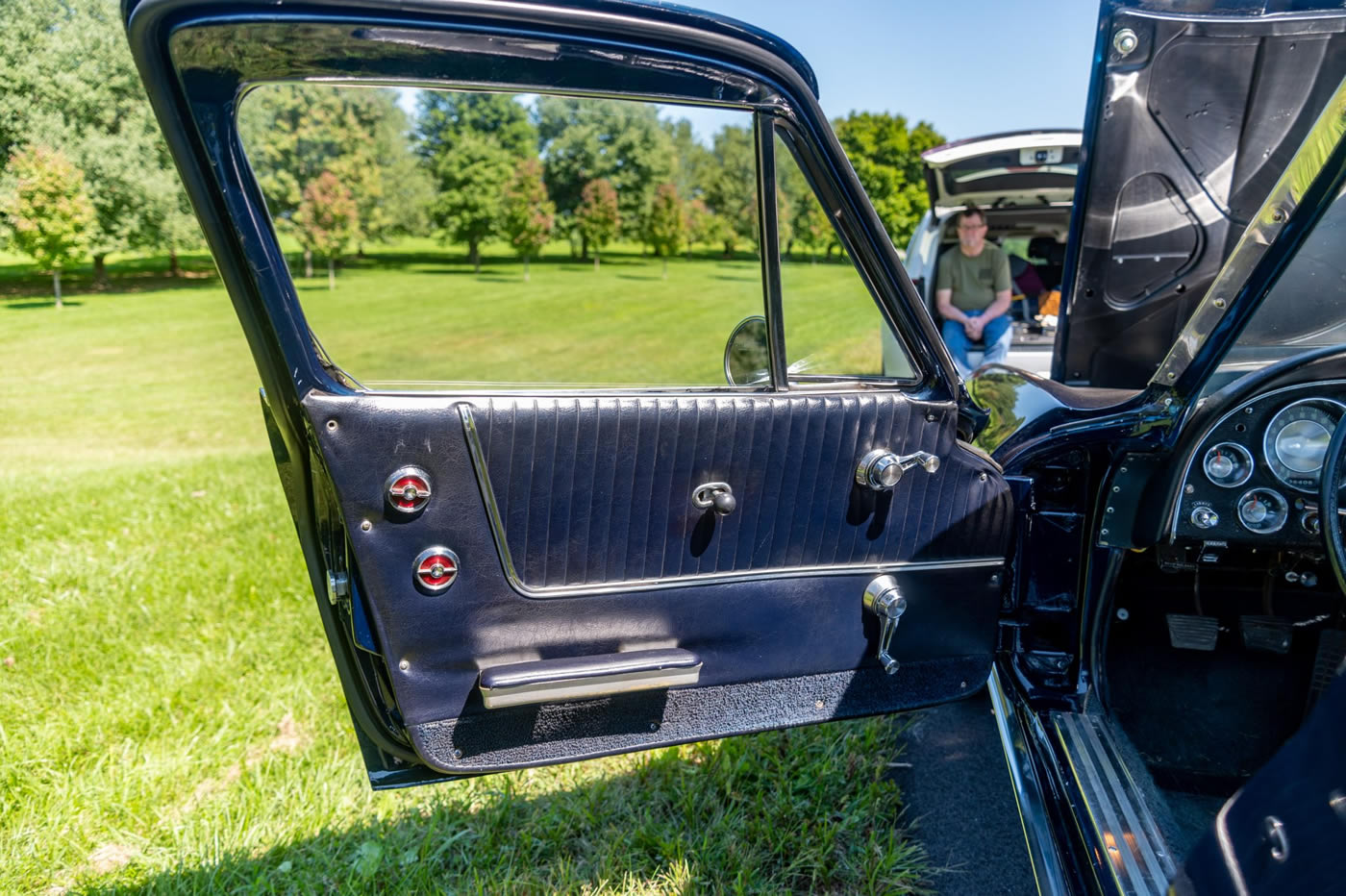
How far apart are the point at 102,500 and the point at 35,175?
6.21ft

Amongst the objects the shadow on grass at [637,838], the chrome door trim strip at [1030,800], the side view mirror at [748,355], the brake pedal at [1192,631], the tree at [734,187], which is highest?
the tree at [734,187]

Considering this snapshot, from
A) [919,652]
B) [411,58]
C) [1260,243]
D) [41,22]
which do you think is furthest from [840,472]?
[41,22]

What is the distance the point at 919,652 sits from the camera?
7.06 feet

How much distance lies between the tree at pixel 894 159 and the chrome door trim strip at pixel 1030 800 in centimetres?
1405

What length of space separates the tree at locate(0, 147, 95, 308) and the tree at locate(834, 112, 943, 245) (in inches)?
492

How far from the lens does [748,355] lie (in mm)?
2100

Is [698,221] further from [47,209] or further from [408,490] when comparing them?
[47,209]

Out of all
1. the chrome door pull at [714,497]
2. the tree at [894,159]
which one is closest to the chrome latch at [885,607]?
the chrome door pull at [714,497]

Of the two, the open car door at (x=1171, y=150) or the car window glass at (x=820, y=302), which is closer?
the car window glass at (x=820, y=302)

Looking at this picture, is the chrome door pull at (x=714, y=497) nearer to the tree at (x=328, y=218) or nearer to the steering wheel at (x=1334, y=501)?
the tree at (x=328, y=218)

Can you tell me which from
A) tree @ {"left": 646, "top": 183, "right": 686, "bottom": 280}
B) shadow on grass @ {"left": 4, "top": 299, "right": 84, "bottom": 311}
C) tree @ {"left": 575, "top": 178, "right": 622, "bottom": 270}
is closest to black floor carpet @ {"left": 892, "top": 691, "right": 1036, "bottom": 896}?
tree @ {"left": 646, "top": 183, "right": 686, "bottom": 280}

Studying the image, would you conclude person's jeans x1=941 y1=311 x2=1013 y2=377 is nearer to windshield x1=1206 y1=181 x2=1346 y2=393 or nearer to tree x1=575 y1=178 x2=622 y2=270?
windshield x1=1206 y1=181 x2=1346 y2=393

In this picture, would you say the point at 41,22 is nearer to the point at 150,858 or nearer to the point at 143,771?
the point at 143,771

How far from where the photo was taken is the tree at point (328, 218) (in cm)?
189
